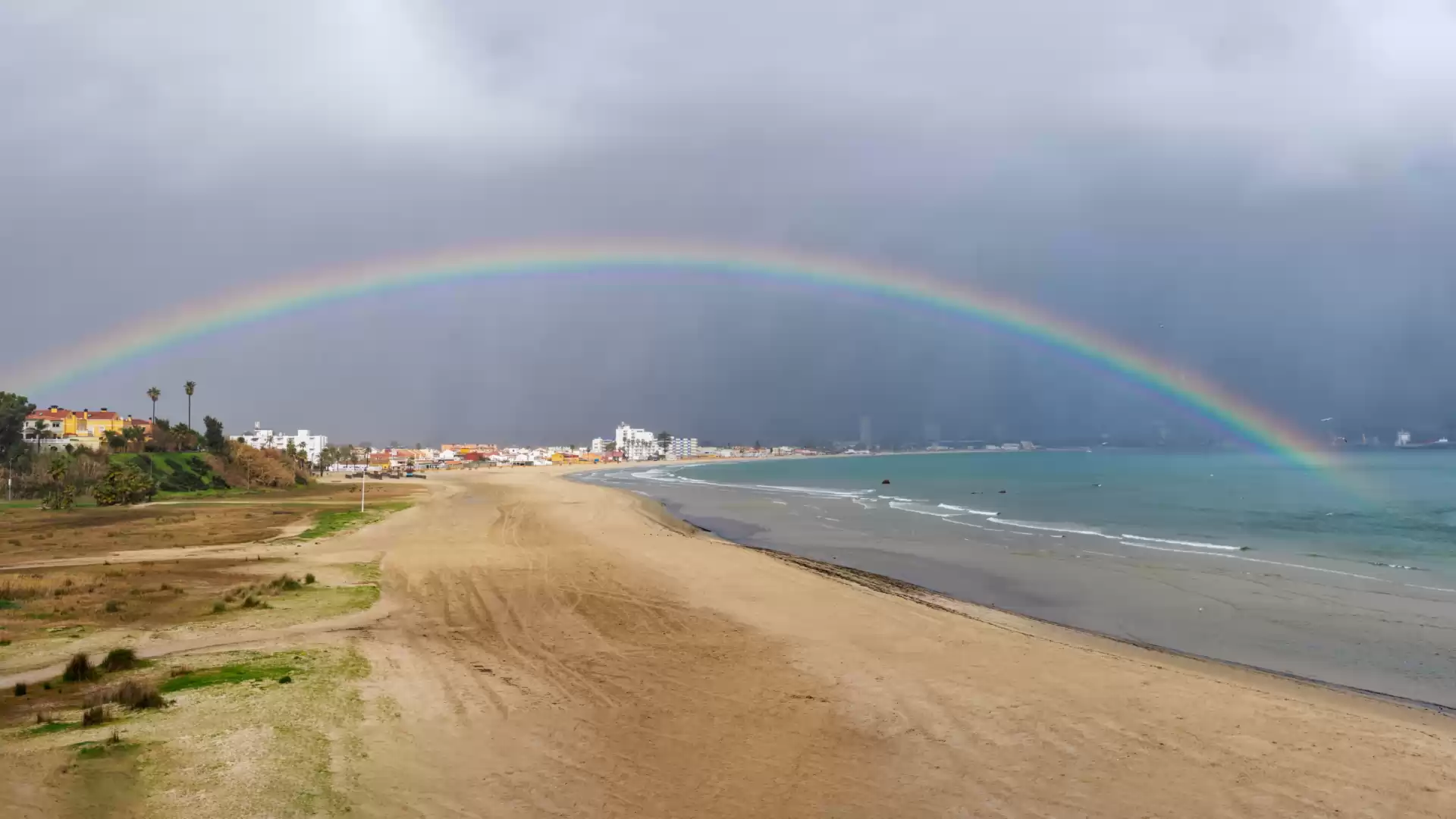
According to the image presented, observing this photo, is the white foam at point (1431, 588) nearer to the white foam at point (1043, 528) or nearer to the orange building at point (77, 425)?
the white foam at point (1043, 528)

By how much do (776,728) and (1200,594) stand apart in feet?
57.6

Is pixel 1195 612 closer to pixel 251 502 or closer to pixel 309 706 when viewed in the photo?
pixel 309 706

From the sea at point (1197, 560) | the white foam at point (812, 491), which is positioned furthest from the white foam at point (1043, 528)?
the white foam at point (812, 491)

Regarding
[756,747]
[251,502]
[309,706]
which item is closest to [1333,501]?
[756,747]

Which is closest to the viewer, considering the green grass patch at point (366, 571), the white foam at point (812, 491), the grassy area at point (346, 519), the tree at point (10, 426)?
the green grass patch at point (366, 571)

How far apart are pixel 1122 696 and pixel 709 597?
9.87 meters

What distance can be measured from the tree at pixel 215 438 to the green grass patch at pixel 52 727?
7537 centimetres

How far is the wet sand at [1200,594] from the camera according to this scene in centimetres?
1423

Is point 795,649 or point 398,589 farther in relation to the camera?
point 398,589

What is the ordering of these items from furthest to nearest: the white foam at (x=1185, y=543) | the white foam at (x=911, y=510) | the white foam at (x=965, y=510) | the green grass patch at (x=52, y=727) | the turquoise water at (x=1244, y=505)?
1. the white foam at (x=965, y=510)
2. the white foam at (x=911, y=510)
3. the turquoise water at (x=1244, y=505)
4. the white foam at (x=1185, y=543)
5. the green grass patch at (x=52, y=727)

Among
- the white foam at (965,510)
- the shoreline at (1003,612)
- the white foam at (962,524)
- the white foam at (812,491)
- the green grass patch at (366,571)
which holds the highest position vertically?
the green grass patch at (366,571)

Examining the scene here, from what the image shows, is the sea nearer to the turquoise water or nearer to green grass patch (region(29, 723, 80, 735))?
the turquoise water

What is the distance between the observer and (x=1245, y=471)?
105 meters

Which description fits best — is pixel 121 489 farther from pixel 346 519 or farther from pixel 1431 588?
pixel 1431 588
